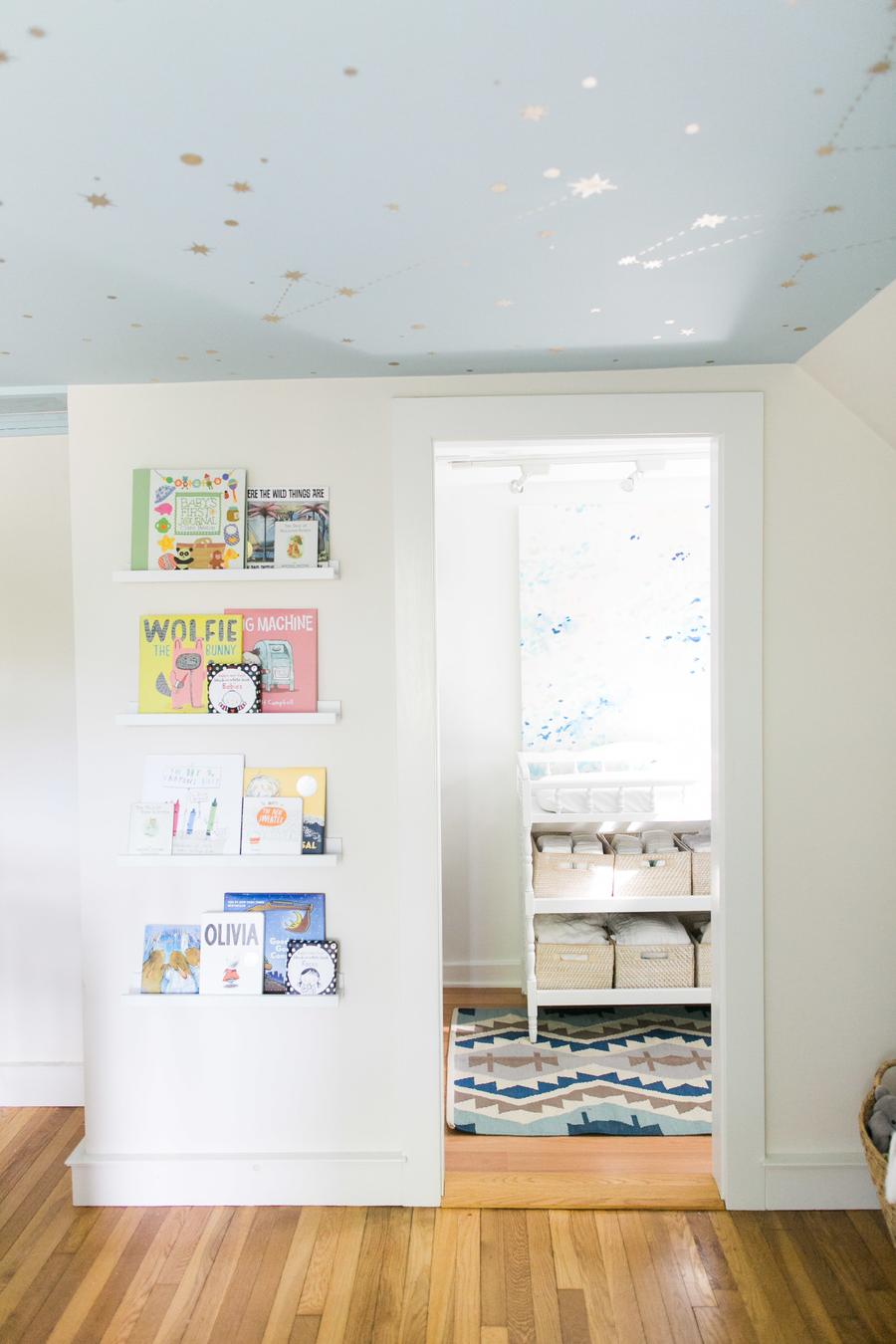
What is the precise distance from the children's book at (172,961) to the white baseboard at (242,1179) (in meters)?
0.47

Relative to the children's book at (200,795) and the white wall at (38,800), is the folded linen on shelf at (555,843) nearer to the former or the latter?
→ the children's book at (200,795)

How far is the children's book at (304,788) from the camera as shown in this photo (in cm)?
269

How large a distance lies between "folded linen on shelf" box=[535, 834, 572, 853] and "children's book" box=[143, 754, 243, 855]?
55.9 inches

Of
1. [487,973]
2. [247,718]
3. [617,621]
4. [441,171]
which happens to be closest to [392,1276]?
[247,718]

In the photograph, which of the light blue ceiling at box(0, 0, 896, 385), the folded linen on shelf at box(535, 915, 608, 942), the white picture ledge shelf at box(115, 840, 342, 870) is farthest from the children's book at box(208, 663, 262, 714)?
the folded linen on shelf at box(535, 915, 608, 942)

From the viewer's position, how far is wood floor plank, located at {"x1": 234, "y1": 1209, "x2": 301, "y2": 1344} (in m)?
2.24

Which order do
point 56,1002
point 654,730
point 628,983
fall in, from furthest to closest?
point 654,730 < point 628,983 < point 56,1002

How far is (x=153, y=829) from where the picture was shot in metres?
2.72

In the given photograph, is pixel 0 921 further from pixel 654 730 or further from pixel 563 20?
pixel 563 20

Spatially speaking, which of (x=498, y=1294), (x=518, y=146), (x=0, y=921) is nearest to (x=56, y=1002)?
(x=0, y=921)

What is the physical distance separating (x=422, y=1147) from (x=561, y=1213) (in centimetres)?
42

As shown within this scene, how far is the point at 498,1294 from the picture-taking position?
237cm

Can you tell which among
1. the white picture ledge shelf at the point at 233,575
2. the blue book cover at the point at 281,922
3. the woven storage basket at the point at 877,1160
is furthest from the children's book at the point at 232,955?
the woven storage basket at the point at 877,1160

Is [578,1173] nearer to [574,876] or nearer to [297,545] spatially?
[574,876]
